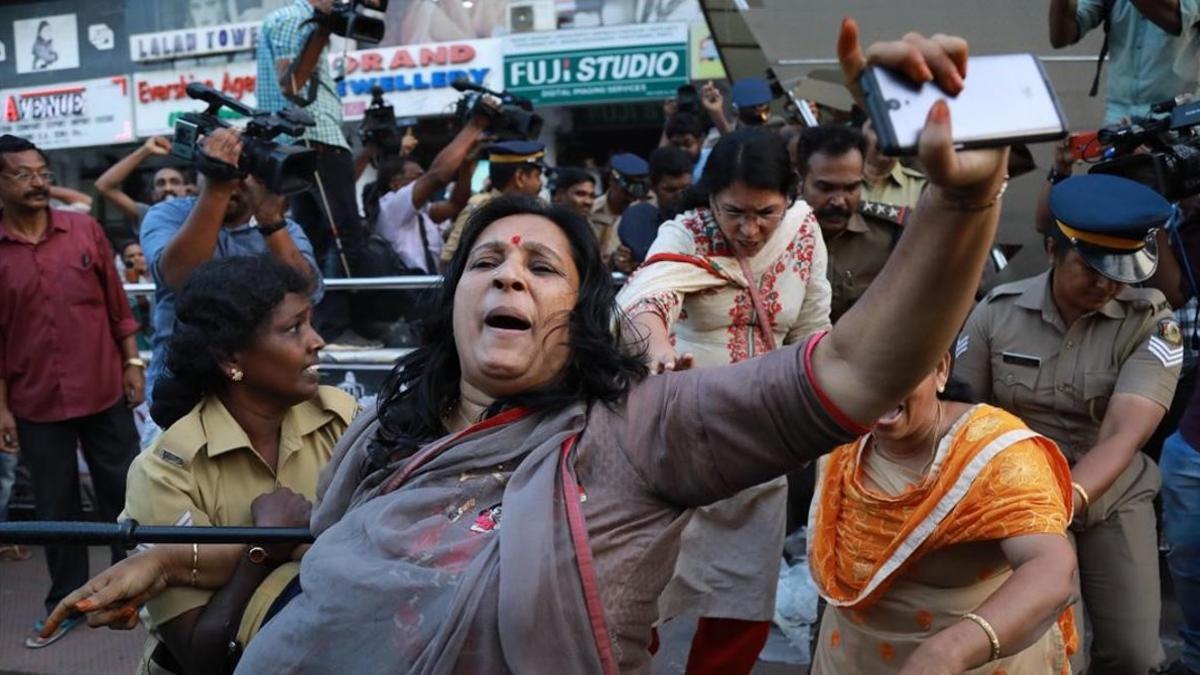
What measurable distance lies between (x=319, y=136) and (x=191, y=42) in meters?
11.6

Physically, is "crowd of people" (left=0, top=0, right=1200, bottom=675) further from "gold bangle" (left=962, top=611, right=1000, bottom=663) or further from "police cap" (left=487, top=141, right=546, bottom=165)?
"police cap" (left=487, top=141, right=546, bottom=165)

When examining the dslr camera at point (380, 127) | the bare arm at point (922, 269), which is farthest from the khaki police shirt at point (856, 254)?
the dslr camera at point (380, 127)

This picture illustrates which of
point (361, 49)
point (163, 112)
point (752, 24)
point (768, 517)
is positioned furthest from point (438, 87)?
point (768, 517)

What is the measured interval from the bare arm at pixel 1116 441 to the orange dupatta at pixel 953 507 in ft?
1.40

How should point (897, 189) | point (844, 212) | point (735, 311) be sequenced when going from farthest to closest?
point (897, 189) → point (844, 212) → point (735, 311)

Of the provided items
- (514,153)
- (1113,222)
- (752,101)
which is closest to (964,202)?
(1113,222)

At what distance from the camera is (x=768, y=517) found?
360 centimetres

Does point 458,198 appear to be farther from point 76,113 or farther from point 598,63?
point 76,113

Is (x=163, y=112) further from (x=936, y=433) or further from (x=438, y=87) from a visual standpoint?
(x=936, y=433)

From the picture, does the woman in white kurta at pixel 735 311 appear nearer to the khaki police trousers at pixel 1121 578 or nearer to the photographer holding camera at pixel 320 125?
the khaki police trousers at pixel 1121 578

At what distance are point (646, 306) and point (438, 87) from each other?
12.5 meters

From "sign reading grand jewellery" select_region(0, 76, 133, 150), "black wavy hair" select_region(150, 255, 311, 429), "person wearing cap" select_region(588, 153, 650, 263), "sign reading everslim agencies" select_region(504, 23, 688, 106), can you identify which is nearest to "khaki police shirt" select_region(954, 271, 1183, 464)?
"black wavy hair" select_region(150, 255, 311, 429)

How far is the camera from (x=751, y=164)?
135 inches

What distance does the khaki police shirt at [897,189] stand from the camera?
191 inches
